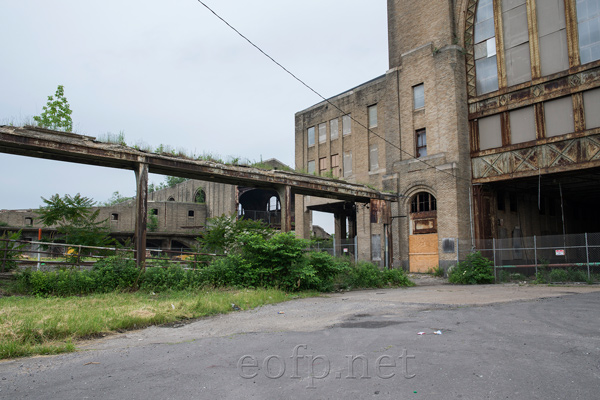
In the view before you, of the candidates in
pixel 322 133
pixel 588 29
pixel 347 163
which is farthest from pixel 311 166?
pixel 588 29

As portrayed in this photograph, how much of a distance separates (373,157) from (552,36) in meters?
13.6

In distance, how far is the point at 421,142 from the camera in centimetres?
2812

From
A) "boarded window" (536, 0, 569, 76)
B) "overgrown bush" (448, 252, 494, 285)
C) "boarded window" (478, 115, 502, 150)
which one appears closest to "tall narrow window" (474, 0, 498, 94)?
"boarded window" (478, 115, 502, 150)

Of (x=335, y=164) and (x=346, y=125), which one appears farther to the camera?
(x=335, y=164)

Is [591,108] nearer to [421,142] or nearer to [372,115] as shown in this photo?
[421,142]

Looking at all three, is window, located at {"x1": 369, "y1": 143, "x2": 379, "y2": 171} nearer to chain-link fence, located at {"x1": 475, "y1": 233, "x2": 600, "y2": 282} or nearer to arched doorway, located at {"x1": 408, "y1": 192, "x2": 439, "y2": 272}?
arched doorway, located at {"x1": 408, "y1": 192, "x2": 439, "y2": 272}

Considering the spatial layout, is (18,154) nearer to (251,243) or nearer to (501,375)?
(251,243)

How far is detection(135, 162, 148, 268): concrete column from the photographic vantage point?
14250mm

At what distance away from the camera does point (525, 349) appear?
591 cm

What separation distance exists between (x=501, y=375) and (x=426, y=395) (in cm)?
114

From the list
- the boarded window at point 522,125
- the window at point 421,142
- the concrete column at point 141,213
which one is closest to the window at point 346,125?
the window at point 421,142

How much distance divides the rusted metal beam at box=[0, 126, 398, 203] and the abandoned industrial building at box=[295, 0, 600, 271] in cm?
881

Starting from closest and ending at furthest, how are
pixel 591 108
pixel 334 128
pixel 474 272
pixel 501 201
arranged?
1. pixel 474 272
2. pixel 591 108
3. pixel 501 201
4. pixel 334 128

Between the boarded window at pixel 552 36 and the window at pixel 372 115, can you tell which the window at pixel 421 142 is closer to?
the window at pixel 372 115
